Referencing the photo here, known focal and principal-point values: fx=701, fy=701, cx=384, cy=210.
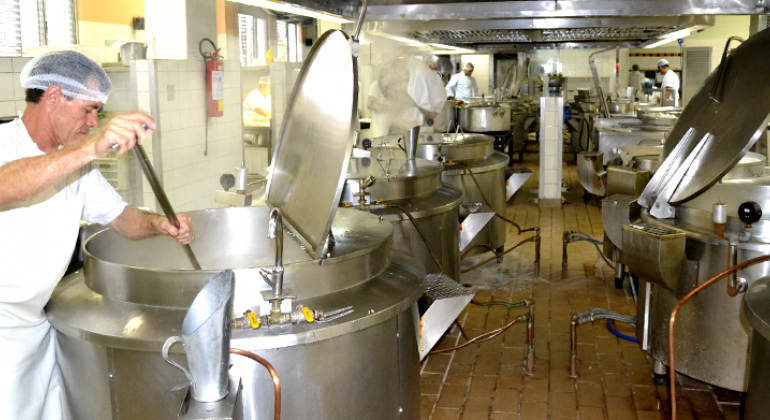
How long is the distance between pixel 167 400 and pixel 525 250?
4749mm

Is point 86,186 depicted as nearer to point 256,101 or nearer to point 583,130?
point 256,101

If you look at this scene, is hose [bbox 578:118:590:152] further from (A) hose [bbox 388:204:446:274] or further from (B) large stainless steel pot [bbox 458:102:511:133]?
(A) hose [bbox 388:204:446:274]

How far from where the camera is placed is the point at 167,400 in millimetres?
1755

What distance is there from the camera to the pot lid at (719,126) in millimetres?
2708

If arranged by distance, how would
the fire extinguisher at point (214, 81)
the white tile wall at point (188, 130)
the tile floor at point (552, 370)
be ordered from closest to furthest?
the tile floor at point (552, 370), the white tile wall at point (188, 130), the fire extinguisher at point (214, 81)

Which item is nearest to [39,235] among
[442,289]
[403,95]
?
[442,289]

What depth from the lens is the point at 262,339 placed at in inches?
67.3

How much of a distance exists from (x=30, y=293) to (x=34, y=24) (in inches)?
303

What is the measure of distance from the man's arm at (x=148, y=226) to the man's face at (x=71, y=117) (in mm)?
354

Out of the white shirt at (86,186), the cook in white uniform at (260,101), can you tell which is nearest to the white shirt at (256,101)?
the cook in white uniform at (260,101)

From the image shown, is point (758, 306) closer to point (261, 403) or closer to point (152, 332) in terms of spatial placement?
point (261, 403)

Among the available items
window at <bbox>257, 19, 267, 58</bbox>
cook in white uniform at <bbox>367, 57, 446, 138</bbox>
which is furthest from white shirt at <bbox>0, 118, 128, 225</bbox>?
window at <bbox>257, 19, 267, 58</bbox>

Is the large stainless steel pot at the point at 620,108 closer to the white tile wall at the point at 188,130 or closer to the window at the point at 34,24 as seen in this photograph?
the white tile wall at the point at 188,130

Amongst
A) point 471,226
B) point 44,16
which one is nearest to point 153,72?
point 471,226
